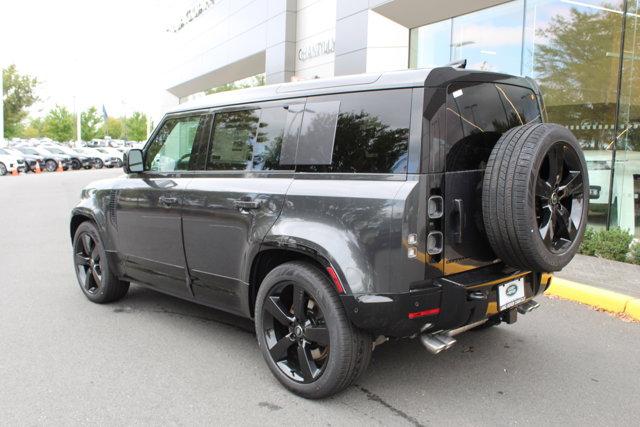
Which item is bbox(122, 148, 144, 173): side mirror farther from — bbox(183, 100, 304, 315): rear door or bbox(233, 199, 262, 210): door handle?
bbox(233, 199, 262, 210): door handle

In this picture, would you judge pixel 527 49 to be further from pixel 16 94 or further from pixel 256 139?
pixel 16 94

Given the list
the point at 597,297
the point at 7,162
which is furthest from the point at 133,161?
the point at 7,162

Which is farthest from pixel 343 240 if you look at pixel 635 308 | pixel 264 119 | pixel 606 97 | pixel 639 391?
pixel 606 97

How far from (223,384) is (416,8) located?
10.5 m

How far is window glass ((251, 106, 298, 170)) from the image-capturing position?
367 cm

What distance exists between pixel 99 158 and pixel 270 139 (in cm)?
3938

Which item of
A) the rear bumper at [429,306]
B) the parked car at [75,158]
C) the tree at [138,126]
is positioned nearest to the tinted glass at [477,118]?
the rear bumper at [429,306]

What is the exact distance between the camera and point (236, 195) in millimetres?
3764

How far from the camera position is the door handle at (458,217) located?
10.1 ft

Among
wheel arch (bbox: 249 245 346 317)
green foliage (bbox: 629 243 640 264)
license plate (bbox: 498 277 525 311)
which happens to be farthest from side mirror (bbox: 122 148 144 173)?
green foliage (bbox: 629 243 640 264)

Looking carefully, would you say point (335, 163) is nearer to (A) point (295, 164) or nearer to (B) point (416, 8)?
(A) point (295, 164)

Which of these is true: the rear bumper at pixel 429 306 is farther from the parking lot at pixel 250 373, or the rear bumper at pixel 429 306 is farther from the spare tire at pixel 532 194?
the parking lot at pixel 250 373

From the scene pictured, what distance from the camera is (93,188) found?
533 cm

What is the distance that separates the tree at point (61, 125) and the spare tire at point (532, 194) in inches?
3293
